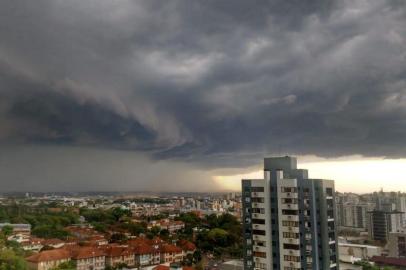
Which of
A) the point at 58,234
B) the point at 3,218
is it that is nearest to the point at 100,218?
the point at 3,218

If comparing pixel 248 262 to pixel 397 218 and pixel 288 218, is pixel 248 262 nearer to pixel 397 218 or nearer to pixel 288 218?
pixel 288 218

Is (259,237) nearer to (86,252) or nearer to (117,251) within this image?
(86,252)

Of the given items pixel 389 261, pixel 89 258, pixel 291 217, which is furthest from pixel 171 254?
pixel 291 217

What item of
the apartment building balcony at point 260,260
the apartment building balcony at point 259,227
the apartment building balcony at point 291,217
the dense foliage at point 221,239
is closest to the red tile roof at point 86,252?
the dense foliage at point 221,239

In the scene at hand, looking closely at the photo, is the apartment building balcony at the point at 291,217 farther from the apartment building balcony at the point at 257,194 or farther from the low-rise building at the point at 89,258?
the low-rise building at the point at 89,258

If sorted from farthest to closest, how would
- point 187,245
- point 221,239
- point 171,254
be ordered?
point 221,239 → point 187,245 → point 171,254

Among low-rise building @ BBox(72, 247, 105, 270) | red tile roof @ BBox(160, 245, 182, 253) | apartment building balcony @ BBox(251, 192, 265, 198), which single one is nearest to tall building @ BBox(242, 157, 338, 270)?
apartment building balcony @ BBox(251, 192, 265, 198)
